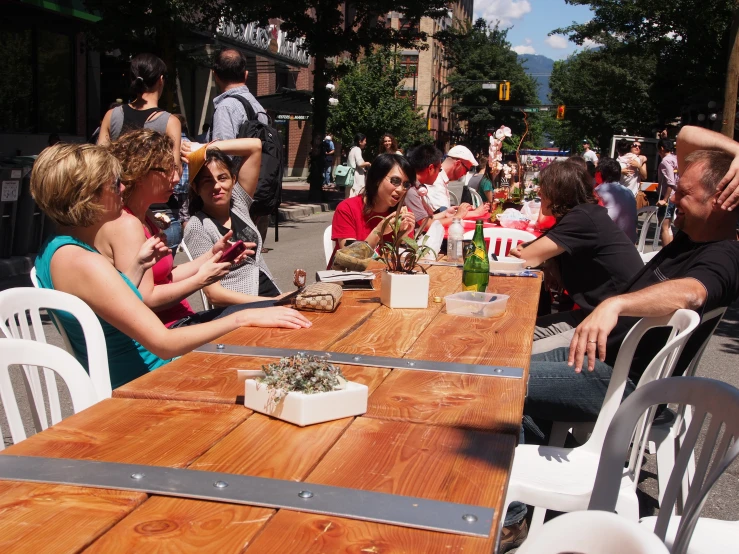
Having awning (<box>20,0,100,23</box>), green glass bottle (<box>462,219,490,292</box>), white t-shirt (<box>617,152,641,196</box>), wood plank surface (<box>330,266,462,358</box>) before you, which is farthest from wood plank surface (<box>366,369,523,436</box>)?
awning (<box>20,0,100,23</box>)

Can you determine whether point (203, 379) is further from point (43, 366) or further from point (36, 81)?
point (36, 81)

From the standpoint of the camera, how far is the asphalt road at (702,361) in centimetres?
387

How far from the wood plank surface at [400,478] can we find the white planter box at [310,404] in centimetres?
5

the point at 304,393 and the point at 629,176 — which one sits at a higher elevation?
the point at 629,176

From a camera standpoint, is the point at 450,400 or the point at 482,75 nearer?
the point at 450,400

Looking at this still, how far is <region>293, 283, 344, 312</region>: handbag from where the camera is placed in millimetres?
3301

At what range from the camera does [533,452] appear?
2.96 meters

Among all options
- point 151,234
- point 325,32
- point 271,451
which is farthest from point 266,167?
point 325,32

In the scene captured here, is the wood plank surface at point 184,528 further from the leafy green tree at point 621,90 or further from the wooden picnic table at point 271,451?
the leafy green tree at point 621,90

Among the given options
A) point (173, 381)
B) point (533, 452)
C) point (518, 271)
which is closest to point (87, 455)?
point (173, 381)

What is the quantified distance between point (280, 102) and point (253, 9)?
7.41 m

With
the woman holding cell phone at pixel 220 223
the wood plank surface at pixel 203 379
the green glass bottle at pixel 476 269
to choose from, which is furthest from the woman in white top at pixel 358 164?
the wood plank surface at pixel 203 379

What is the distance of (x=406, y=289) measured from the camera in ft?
11.2

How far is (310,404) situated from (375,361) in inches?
26.4
